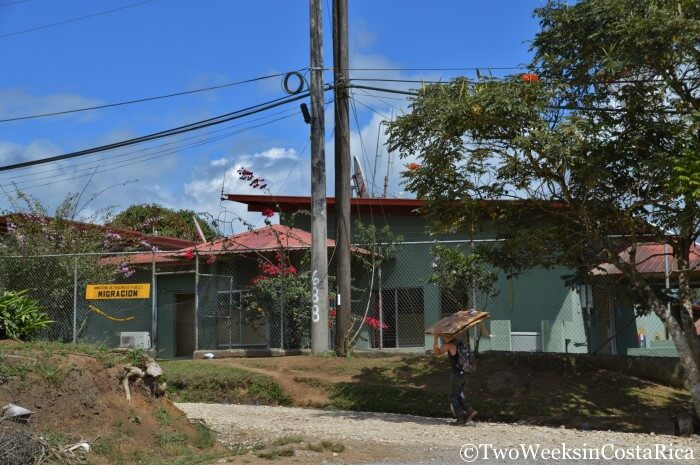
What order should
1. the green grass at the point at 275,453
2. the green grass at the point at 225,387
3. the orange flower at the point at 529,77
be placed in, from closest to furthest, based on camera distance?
the green grass at the point at 275,453
the orange flower at the point at 529,77
the green grass at the point at 225,387

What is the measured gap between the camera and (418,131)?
13.2m

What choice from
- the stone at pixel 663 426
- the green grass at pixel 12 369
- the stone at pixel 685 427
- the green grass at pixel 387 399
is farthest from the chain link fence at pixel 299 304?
the green grass at pixel 12 369

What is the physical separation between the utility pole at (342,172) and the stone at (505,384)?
364 cm

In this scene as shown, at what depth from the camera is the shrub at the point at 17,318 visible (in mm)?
12094

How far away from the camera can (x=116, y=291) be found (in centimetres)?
1909

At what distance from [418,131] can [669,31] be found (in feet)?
12.4

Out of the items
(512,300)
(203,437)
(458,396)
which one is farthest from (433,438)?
(512,300)

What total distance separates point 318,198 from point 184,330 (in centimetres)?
689

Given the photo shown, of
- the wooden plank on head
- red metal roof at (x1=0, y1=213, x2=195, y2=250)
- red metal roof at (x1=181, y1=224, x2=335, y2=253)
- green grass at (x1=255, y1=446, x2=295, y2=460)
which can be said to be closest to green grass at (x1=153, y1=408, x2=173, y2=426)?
green grass at (x1=255, y1=446, x2=295, y2=460)

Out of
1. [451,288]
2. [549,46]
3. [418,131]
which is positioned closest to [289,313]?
[451,288]

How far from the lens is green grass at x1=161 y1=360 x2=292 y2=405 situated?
620 inches

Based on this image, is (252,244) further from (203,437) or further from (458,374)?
(203,437)

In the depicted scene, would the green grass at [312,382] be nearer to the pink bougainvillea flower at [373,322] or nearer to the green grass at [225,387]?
the green grass at [225,387]

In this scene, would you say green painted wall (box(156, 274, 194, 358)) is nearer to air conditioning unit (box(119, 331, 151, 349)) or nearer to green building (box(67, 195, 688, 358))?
green building (box(67, 195, 688, 358))
